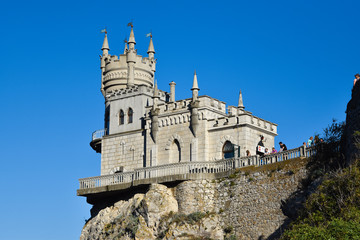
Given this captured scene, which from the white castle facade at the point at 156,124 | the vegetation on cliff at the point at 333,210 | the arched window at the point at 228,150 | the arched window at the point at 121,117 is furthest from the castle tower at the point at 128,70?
the vegetation on cliff at the point at 333,210

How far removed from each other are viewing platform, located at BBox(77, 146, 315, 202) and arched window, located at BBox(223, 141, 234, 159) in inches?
62.1

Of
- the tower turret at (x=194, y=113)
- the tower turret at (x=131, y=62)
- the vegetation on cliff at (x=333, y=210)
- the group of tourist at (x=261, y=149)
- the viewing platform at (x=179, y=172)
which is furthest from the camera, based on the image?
the tower turret at (x=131, y=62)

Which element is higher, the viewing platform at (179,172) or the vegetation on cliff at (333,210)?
the viewing platform at (179,172)

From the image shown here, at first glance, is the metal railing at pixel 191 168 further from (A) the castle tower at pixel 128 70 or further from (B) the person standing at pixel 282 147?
(A) the castle tower at pixel 128 70

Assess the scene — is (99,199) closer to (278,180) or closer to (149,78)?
(149,78)

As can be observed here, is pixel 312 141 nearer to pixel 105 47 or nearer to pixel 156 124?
pixel 156 124

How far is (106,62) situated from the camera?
6066cm

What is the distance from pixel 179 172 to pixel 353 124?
13163mm

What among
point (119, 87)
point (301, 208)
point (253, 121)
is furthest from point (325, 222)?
point (119, 87)

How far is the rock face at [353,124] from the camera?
40.6m

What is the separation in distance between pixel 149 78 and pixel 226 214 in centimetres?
1504

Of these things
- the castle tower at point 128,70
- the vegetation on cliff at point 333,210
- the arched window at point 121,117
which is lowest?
the vegetation on cliff at point 333,210

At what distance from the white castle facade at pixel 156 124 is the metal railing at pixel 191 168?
1538mm

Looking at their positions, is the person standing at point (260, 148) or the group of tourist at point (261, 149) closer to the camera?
the group of tourist at point (261, 149)
